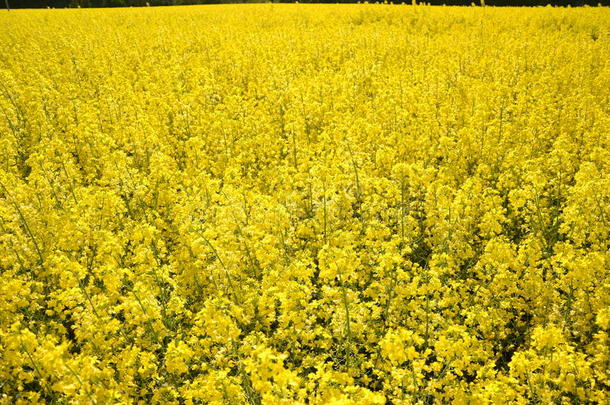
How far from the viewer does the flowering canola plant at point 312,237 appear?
319cm

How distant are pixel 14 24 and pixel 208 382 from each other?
24192 millimetres

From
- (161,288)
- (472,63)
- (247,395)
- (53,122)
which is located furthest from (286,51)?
(247,395)

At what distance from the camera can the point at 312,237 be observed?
16.7 feet

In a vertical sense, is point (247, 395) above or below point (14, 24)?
below

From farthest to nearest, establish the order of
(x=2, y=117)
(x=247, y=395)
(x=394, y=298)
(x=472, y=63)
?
(x=472, y=63) → (x=2, y=117) → (x=394, y=298) → (x=247, y=395)

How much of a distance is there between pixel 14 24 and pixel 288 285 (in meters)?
23.7

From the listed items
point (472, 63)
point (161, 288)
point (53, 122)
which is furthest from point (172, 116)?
point (472, 63)

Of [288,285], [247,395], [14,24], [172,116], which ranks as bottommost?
[247,395]

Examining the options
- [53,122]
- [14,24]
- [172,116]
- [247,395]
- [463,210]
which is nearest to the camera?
[247,395]

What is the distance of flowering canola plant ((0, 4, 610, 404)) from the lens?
3.19 metres

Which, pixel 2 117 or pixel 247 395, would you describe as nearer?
pixel 247 395

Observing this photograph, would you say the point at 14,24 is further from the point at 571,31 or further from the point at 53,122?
the point at 571,31

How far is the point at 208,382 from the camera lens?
9.53 ft

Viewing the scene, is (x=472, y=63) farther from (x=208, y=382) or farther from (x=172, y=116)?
(x=208, y=382)
